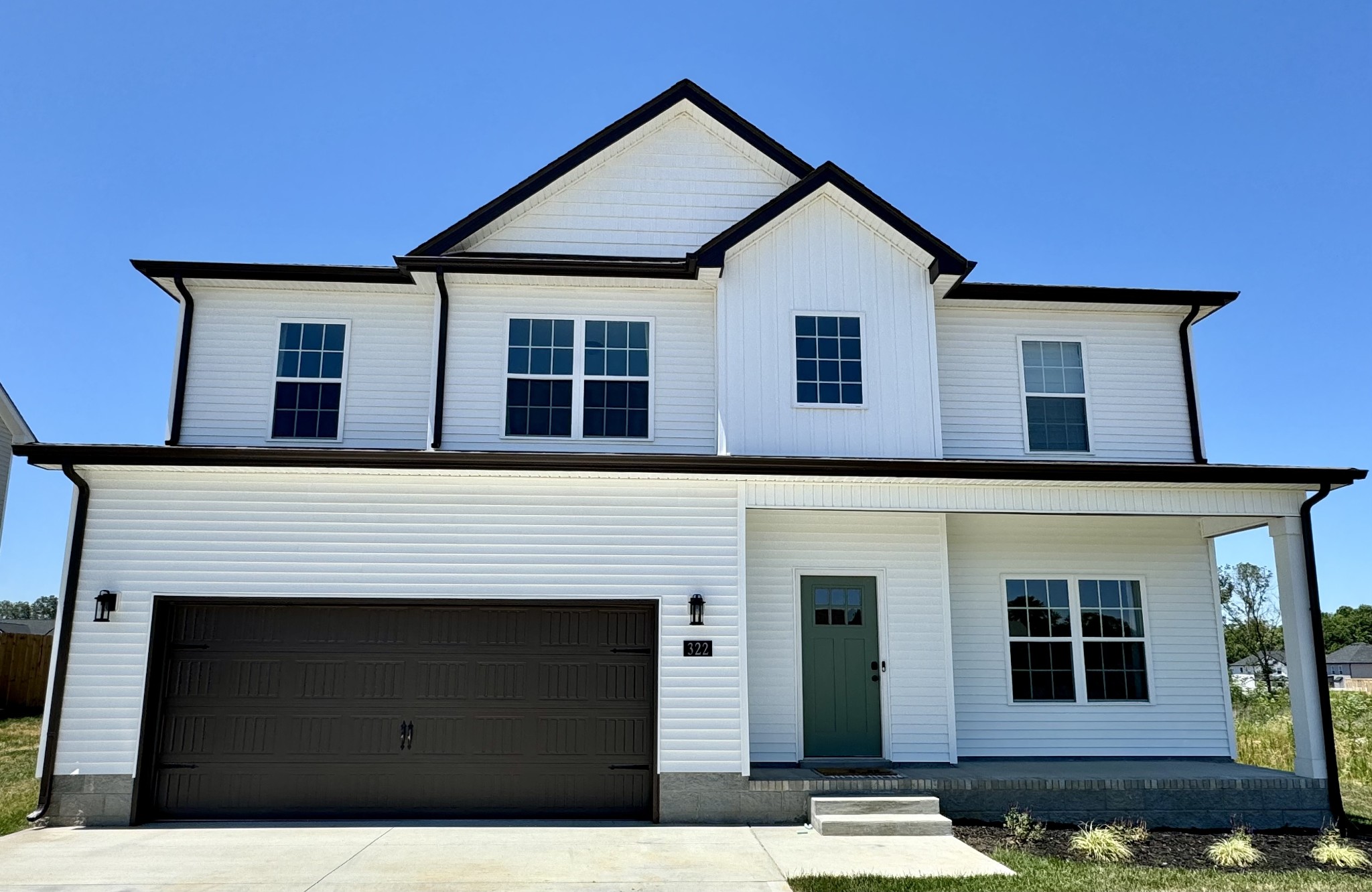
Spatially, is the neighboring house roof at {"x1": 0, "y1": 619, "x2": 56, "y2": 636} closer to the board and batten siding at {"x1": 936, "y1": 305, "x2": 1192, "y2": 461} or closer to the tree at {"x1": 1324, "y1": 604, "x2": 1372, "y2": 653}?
the board and batten siding at {"x1": 936, "y1": 305, "x2": 1192, "y2": 461}

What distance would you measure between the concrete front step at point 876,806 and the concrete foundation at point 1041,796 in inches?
6.4

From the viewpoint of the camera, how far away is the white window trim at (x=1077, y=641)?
12375 mm

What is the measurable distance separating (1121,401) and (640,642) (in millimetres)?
7514

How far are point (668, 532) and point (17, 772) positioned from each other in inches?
397

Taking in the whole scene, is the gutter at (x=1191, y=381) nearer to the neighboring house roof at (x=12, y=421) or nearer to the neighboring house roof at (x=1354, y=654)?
the neighboring house roof at (x=12, y=421)

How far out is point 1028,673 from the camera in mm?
12484

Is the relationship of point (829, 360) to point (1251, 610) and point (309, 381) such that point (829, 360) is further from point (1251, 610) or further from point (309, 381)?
point (1251, 610)

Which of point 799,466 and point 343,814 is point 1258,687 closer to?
point 799,466

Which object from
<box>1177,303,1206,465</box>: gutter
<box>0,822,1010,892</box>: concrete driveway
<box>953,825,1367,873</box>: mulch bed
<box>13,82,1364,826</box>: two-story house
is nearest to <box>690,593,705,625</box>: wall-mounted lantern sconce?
<box>13,82,1364,826</box>: two-story house

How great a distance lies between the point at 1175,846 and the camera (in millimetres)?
9414

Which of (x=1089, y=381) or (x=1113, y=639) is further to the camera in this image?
Answer: (x=1089, y=381)

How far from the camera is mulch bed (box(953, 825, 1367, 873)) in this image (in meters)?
8.80

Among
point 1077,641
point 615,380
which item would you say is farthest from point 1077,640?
point 615,380

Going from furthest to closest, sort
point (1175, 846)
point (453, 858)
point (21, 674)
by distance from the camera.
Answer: point (21, 674)
point (1175, 846)
point (453, 858)
